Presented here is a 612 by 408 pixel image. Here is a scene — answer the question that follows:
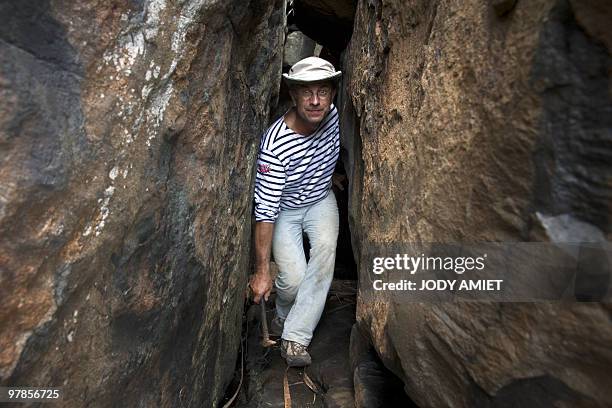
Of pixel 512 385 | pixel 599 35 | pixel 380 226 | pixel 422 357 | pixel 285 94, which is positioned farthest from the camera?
pixel 285 94

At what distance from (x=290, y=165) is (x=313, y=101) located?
38 cm

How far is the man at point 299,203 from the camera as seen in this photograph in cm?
285

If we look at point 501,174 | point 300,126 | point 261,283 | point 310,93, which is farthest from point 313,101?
point 501,174

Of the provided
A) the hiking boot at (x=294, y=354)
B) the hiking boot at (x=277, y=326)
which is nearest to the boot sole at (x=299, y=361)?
the hiking boot at (x=294, y=354)

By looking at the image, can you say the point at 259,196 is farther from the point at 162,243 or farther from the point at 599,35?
the point at 599,35

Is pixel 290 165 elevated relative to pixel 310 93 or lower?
lower

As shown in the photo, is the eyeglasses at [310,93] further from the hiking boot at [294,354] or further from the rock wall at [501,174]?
the hiking boot at [294,354]

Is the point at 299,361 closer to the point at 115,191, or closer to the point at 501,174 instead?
the point at 115,191

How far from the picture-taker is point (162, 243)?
179 centimetres

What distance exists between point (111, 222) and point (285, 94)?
11.1ft

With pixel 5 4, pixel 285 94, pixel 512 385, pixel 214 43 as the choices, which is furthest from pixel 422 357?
pixel 285 94

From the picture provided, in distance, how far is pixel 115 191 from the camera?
A: 1488 mm

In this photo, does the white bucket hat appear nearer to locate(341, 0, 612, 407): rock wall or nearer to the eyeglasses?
the eyeglasses

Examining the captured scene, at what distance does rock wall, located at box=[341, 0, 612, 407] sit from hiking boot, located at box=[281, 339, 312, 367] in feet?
3.24
